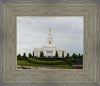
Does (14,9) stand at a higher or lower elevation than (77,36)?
higher

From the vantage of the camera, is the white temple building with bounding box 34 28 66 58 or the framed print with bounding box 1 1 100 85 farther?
the white temple building with bounding box 34 28 66 58

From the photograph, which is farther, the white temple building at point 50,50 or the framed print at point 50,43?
the white temple building at point 50,50

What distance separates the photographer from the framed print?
1.44 meters

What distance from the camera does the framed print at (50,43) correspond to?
56.7 inches

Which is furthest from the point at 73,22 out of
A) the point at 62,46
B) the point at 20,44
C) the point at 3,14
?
the point at 3,14

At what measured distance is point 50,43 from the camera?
1.54 m

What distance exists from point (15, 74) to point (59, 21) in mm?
751

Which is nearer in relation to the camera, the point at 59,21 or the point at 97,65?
the point at 97,65

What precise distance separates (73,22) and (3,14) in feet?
2.50

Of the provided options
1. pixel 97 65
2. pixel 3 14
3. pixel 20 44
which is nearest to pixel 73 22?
pixel 97 65

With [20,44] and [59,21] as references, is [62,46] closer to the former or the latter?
[59,21]

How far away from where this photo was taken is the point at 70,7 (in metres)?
1.46

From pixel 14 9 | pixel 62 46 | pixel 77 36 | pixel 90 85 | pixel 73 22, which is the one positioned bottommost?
pixel 90 85

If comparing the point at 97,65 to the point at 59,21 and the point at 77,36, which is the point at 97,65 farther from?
the point at 59,21
